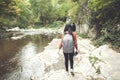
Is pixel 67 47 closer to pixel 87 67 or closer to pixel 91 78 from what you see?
pixel 91 78

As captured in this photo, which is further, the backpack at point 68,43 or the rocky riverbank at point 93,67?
the rocky riverbank at point 93,67

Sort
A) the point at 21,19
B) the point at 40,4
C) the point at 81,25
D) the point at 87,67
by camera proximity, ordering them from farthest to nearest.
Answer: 1. the point at 40,4
2. the point at 21,19
3. the point at 81,25
4. the point at 87,67

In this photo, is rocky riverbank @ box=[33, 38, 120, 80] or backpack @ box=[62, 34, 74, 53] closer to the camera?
backpack @ box=[62, 34, 74, 53]

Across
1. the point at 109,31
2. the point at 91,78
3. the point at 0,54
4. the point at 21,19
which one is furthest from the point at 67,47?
the point at 21,19

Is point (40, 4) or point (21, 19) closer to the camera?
point (21, 19)

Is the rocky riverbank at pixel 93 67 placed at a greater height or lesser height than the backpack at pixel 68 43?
lesser

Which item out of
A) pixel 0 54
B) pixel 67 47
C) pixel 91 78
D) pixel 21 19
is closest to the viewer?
pixel 67 47

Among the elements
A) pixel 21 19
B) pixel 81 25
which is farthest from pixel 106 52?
pixel 21 19

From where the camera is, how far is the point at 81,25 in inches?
920

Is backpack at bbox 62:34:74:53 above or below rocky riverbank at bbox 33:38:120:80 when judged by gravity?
above

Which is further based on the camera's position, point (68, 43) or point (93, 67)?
point (93, 67)

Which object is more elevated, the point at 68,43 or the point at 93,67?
the point at 68,43

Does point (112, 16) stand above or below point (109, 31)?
above

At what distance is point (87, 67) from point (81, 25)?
14369 mm
